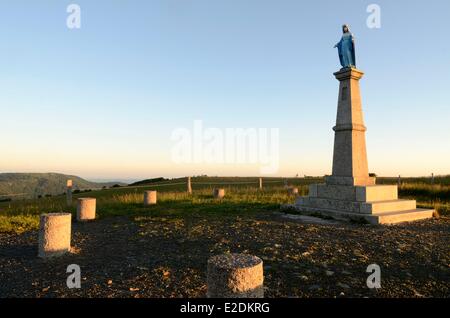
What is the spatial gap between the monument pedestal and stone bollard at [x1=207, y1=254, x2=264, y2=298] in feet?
24.2

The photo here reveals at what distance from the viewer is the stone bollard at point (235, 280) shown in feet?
10.6

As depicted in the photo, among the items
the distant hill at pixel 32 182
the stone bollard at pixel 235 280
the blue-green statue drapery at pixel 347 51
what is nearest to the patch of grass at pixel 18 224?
the stone bollard at pixel 235 280

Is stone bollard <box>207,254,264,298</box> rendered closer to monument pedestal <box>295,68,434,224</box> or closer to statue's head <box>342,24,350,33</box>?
monument pedestal <box>295,68,434,224</box>

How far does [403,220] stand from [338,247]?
4744 millimetres

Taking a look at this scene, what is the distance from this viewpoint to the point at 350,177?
1099 centimetres

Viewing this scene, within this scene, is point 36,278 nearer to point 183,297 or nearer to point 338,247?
point 183,297

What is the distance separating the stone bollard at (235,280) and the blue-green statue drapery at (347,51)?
10.5 m

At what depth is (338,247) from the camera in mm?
6383

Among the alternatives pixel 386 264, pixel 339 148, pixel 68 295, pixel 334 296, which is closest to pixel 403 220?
pixel 339 148

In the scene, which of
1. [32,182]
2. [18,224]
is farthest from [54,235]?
[32,182]

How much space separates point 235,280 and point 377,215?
747 cm

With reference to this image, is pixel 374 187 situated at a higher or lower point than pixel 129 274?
higher

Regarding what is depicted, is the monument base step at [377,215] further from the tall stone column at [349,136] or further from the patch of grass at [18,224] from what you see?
the patch of grass at [18,224]

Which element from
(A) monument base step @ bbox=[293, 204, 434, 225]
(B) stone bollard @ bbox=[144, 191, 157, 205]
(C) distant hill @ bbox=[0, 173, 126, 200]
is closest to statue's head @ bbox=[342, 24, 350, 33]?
(A) monument base step @ bbox=[293, 204, 434, 225]
